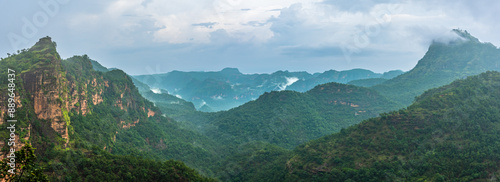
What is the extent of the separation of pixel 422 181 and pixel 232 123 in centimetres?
11015

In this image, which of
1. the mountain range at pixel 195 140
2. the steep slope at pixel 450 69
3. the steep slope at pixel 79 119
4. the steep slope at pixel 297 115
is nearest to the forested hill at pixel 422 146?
the mountain range at pixel 195 140

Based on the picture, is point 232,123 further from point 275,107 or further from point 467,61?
point 467,61

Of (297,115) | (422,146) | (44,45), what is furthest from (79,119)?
(297,115)

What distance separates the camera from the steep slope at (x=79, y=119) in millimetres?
44469

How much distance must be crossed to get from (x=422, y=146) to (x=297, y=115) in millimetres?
87869

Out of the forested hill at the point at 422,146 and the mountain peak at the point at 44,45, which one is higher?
the mountain peak at the point at 44,45

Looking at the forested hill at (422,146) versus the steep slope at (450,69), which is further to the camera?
the steep slope at (450,69)

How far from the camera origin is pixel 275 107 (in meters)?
158

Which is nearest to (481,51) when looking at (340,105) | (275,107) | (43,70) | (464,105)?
(340,105)

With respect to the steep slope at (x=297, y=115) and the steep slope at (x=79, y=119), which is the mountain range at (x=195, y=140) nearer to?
the steep slope at (x=79, y=119)

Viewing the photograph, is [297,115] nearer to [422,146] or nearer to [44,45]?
[422,146]

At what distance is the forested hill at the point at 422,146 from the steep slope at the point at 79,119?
104 ft

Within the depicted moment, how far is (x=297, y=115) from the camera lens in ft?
486

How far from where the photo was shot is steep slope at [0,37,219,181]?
44.5 m
